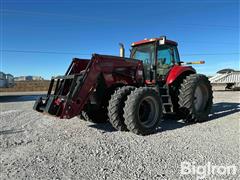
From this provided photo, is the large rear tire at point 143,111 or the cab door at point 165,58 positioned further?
the cab door at point 165,58

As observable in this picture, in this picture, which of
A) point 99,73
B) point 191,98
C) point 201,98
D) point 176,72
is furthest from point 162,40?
point 201,98

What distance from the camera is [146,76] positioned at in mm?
7105

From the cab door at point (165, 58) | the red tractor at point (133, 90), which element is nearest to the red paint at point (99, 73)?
the red tractor at point (133, 90)

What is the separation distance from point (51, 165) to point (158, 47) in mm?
4934

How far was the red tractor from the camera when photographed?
5.46 metres

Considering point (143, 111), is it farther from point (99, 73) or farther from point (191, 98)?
point (191, 98)

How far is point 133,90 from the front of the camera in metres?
5.84

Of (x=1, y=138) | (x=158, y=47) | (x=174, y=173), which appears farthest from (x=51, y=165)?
(x=158, y=47)

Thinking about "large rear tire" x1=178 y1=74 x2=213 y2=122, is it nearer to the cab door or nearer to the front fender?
the front fender

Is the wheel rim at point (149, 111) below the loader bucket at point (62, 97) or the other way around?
below

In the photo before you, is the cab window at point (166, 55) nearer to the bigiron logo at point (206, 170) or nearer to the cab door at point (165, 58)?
the cab door at point (165, 58)

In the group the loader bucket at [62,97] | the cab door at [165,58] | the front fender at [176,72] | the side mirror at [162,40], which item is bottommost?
the loader bucket at [62,97]

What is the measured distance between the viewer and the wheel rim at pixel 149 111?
237 inches

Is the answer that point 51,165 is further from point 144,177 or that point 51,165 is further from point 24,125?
point 24,125
